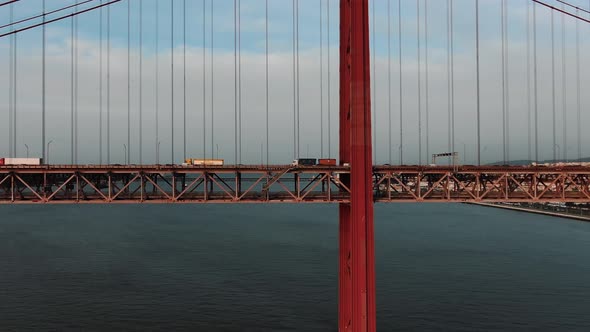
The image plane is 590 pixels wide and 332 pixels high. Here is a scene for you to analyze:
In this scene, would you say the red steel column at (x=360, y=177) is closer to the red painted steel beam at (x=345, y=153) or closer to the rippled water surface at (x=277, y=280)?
the red painted steel beam at (x=345, y=153)

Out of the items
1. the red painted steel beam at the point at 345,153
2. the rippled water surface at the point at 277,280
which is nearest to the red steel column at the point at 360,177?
the red painted steel beam at the point at 345,153

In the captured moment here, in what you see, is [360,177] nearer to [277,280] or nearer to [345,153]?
[345,153]

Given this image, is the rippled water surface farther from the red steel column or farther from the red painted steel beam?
the red steel column

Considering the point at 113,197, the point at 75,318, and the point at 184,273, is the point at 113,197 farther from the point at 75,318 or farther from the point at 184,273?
the point at 184,273

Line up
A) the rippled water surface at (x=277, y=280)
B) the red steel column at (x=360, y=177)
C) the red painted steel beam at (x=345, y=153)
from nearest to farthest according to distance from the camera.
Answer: the red steel column at (x=360, y=177) → the red painted steel beam at (x=345, y=153) → the rippled water surface at (x=277, y=280)

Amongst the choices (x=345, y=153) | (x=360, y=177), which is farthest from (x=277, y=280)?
(x=360, y=177)

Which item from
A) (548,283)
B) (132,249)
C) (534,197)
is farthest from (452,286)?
(132,249)

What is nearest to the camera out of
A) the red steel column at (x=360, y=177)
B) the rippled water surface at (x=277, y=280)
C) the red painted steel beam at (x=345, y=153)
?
the red steel column at (x=360, y=177)

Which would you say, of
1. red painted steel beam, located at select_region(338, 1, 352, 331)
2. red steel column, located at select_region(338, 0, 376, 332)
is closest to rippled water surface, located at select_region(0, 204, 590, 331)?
red painted steel beam, located at select_region(338, 1, 352, 331)
